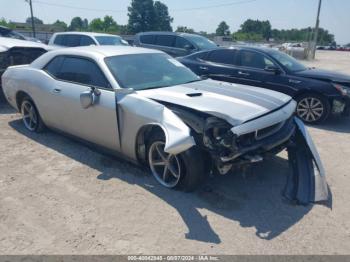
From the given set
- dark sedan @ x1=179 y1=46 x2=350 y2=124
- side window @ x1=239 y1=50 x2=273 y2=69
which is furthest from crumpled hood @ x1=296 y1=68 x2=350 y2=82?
side window @ x1=239 y1=50 x2=273 y2=69

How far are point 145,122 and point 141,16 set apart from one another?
89.7m

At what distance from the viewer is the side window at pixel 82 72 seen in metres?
4.24

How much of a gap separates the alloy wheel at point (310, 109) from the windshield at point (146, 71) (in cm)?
316

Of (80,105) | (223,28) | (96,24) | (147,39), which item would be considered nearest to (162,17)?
(96,24)

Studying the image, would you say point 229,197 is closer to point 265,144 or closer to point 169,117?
point 265,144

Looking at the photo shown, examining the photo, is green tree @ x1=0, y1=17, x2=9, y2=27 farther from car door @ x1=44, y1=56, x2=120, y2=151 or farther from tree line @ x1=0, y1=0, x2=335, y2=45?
car door @ x1=44, y1=56, x2=120, y2=151

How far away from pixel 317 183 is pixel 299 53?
99.4 feet

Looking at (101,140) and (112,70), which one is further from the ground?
(112,70)

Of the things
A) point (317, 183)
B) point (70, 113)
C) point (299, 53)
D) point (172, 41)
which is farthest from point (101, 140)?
point (299, 53)

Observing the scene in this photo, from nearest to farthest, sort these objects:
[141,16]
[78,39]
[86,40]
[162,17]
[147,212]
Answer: [147,212] < [86,40] < [78,39] < [141,16] < [162,17]

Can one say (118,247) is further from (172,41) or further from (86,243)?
(172,41)

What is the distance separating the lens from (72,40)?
11.5m

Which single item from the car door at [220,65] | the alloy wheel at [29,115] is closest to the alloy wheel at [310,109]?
the car door at [220,65]

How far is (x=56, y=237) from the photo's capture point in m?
2.94
